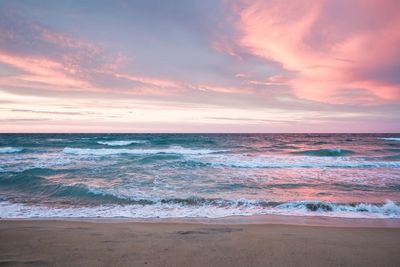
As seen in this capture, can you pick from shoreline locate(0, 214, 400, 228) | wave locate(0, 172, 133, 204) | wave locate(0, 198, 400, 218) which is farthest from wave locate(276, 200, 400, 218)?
wave locate(0, 172, 133, 204)

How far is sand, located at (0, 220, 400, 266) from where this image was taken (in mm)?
3586

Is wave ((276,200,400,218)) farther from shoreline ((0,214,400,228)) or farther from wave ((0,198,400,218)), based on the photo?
shoreline ((0,214,400,228))

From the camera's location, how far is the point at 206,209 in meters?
7.48

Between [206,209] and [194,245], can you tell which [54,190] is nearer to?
[206,209]

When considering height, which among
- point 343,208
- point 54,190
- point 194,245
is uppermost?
point 194,245

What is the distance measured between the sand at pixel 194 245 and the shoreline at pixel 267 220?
450 millimetres

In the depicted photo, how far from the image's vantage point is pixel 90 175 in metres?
13.4

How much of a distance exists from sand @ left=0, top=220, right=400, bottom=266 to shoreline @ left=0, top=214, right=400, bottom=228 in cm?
45

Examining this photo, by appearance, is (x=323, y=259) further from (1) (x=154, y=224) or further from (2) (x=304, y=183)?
(2) (x=304, y=183)

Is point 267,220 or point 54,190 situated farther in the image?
point 54,190

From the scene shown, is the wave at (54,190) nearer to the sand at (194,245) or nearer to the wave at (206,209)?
the wave at (206,209)

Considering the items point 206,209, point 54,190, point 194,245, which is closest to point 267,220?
point 206,209

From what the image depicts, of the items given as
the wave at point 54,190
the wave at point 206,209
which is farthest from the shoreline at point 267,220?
the wave at point 54,190

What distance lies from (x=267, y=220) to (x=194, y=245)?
2862mm
